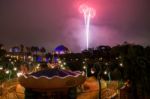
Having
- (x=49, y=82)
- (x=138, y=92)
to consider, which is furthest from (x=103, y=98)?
(x=49, y=82)

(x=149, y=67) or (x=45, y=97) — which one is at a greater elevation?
(x=149, y=67)

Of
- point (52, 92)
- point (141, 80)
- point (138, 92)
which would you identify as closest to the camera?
point (52, 92)

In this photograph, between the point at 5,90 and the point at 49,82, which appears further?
the point at 5,90

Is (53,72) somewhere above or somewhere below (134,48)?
below

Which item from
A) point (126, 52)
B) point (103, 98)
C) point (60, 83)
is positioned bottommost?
point (103, 98)

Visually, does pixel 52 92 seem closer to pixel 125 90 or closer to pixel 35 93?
pixel 35 93

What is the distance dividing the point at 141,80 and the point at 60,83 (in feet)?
10.8

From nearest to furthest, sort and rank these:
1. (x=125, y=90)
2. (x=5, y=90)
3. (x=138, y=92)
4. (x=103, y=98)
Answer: (x=138, y=92), (x=125, y=90), (x=103, y=98), (x=5, y=90)

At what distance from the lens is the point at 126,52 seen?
1104 cm

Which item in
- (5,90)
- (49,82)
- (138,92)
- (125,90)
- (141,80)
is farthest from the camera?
(5,90)

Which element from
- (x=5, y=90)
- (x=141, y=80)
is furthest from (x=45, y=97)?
(x=5, y=90)

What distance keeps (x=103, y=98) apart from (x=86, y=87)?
3.98m

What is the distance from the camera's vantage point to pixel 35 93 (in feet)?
31.6

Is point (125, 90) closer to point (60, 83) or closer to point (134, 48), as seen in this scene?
point (134, 48)
